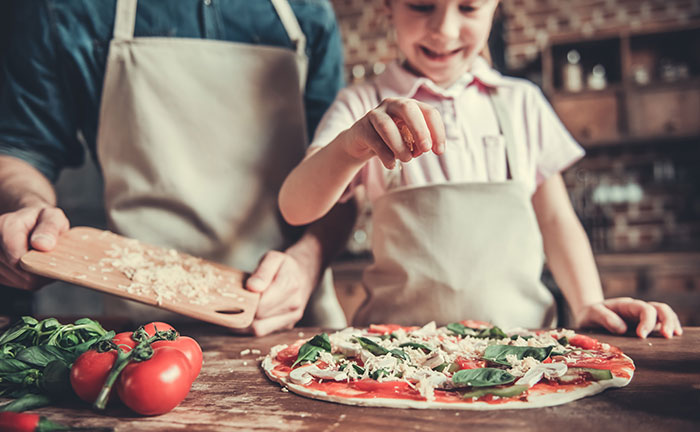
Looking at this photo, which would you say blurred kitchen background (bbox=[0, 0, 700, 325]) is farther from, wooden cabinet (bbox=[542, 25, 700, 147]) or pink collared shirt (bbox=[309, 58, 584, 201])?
pink collared shirt (bbox=[309, 58, 584, 201])

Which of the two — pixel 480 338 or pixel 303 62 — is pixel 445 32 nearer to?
pixel 303 62

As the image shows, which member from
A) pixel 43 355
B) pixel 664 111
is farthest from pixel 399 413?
pixel 664 111

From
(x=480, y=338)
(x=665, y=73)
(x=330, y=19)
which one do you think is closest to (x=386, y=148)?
(x=480, y=338)

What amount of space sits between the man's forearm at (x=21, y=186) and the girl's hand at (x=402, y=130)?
645mm

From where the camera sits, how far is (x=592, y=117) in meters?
3.16

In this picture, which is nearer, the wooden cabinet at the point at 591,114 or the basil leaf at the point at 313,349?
the basil leaf at the point at 313,349

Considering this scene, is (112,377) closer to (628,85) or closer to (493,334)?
(493,334)

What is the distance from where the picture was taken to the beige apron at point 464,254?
3.34 feet

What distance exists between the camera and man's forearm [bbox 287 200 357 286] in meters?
1.12

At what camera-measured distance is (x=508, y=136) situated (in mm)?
1099

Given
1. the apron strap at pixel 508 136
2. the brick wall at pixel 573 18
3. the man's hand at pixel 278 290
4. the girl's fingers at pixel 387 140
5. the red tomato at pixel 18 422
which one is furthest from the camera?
the brick wall at pixel 573 18

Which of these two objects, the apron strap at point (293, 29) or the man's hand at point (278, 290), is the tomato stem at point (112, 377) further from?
the apron strap at point (293, 29)

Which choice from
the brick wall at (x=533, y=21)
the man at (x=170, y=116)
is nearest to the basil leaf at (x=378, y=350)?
the man at (x=170, y=116)

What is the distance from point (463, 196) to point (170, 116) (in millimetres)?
650
